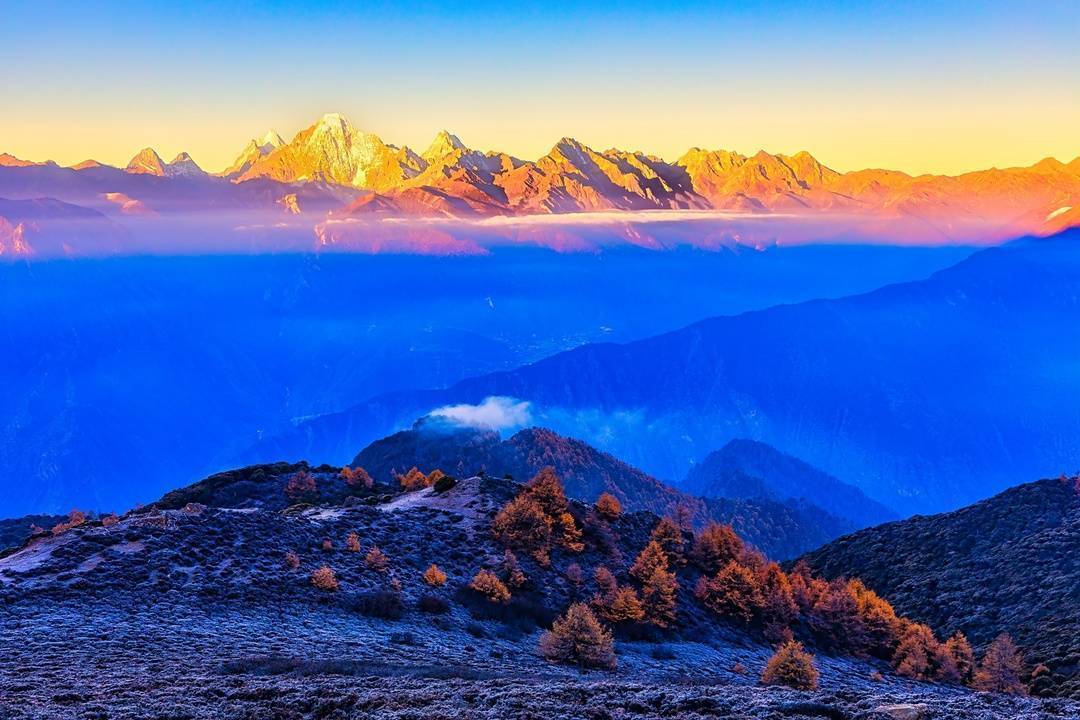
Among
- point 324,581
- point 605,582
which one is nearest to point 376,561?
point 324,581

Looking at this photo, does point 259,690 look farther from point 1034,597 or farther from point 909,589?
point 909,589

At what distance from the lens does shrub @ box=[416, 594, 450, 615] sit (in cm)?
5131

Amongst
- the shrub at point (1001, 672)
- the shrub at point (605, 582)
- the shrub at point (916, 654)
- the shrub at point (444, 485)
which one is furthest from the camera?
the shrub at point (444, 485)

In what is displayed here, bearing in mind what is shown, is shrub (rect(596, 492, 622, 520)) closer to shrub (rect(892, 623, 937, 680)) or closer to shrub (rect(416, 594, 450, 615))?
shrub (rect(892, 623, 937, 680))

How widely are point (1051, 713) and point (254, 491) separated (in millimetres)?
78170

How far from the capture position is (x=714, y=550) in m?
73.2

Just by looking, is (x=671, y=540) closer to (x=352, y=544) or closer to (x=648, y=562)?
(x=648, y=562)

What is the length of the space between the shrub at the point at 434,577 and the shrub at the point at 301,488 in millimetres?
37694

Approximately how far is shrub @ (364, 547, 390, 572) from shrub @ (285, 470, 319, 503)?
35864mm

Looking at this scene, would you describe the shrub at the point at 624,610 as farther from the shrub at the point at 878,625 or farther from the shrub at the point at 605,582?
the shrub at the point at 878,625

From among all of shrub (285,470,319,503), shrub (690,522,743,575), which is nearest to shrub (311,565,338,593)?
shrub (690,522,743,575)

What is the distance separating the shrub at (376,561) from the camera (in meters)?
56.1

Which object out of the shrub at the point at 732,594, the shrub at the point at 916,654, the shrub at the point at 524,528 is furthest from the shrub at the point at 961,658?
the shrub at the point at 524,528

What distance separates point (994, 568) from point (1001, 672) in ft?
110
